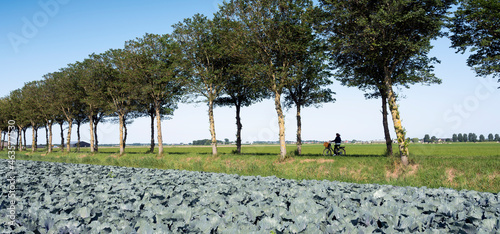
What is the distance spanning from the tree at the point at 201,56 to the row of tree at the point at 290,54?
12cm

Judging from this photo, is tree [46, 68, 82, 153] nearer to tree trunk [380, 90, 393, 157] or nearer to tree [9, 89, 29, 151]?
tree [9, 89, 29, 151]

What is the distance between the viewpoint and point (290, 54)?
87.8 ft

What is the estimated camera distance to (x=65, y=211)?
7285 millimetres

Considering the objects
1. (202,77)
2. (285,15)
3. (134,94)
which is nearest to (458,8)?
(285,15)

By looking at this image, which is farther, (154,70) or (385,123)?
→ (154,70)

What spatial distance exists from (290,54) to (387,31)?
9.29 m

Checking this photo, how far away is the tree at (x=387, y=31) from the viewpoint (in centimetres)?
1831

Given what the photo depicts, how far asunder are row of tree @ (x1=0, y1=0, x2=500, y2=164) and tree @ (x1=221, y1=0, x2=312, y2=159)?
94 millimetres

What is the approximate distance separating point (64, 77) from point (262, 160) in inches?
1771

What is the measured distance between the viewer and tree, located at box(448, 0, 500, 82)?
20703mm

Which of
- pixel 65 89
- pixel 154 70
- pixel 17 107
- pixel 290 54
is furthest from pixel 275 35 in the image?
pixel 17 107

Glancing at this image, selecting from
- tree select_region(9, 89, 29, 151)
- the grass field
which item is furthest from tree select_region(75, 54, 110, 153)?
tree select_region(9, 89, 29, 151)

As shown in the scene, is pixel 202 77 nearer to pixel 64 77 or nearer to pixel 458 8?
pixel 458 8

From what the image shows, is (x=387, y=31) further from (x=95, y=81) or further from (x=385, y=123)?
(x=95, y=81)
